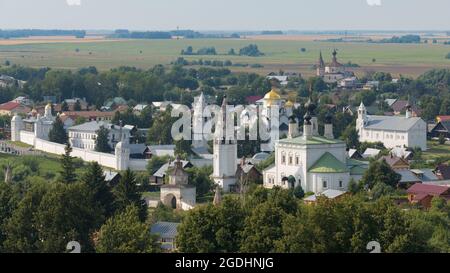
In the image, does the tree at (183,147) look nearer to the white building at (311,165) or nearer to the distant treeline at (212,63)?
the white building at (311,165)

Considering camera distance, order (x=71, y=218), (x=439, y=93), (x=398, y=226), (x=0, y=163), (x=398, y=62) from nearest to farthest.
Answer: (x=398, y=226), (x=71, y=218), (x=0, y=163), (x=439, y=93), (x=398, y=62)

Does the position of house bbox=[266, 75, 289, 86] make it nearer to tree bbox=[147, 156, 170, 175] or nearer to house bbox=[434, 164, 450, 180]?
tree bbox=[147, 156, 170, 175]

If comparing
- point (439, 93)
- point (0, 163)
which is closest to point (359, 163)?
point (0, 163)

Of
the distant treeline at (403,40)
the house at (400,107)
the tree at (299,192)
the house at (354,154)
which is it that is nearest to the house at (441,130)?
the house at (400,107)

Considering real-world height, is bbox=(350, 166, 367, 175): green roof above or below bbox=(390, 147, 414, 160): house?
above

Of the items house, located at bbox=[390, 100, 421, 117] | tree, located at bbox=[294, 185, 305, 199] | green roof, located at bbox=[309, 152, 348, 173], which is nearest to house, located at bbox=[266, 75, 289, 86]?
house, located at bbox=[390, 100, 421, 117]

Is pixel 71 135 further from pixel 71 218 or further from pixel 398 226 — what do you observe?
pixel 398 226

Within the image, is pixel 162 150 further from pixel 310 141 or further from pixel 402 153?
pixel 310 141
